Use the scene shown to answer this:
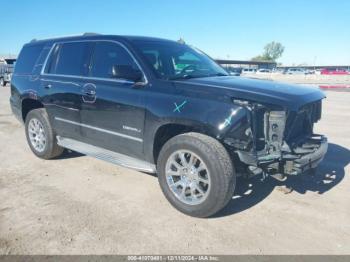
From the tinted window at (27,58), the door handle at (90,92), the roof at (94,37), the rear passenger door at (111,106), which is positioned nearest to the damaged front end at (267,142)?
the rear passenger door at (111,106)

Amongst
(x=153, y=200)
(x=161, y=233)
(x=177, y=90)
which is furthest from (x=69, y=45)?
(x=161, y=233)

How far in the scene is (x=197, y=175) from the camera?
360 centimetres

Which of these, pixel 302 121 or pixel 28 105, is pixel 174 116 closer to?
pixel 302 121

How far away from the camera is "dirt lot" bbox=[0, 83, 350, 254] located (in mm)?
3066

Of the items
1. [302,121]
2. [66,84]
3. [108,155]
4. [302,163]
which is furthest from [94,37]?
[302,163]

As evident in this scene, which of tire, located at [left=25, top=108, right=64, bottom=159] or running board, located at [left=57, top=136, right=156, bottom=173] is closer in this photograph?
running board, located at [left=57, top=136, right=156, bottom=173]

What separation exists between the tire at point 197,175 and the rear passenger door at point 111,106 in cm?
53

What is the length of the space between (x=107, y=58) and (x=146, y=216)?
2.23 meters

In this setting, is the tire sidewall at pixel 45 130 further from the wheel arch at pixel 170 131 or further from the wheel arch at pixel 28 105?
the wheel arch at pixel 170 131

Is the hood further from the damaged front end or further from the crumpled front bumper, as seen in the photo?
the crumpled front bumper

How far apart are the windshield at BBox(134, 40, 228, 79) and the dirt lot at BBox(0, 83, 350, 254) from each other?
1.59 m

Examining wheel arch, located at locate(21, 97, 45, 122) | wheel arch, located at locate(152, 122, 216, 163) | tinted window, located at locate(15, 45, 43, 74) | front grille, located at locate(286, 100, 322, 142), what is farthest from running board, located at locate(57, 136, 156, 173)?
front grille, located at locate(286, 100, 322, 142)

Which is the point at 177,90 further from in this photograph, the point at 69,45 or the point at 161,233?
the point at 69,45

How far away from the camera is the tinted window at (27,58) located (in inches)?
224
